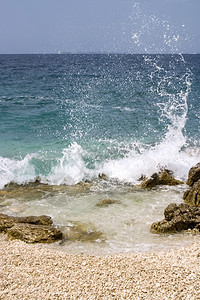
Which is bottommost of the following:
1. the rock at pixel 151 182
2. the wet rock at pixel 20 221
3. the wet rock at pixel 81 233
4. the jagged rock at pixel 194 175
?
Answer: the wet rock at pixel 81 233

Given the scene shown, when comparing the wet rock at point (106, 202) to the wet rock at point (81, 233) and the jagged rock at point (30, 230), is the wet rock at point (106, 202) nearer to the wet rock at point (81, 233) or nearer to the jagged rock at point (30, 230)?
the wet rock at point (81, 233)

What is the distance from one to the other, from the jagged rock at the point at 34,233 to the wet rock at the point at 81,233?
0.26 m

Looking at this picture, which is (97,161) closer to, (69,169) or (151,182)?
(69,169)

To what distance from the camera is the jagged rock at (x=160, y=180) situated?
9.86 metres

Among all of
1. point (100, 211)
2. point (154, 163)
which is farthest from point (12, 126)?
point (100, 211)

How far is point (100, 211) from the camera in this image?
8.27 meters

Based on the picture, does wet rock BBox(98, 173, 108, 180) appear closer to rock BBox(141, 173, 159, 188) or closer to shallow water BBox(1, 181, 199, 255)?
shallow water BBox(1, 181, 199, 255)

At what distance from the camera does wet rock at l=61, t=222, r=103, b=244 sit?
22.5ft

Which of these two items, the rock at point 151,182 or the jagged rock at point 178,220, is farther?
the rock at point 151,182

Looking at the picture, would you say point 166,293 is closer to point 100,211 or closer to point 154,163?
point 100,211

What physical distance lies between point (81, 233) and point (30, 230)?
3.70 feet

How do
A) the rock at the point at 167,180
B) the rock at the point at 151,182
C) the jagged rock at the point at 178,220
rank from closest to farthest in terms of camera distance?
1. the jagged rock at the point at 178,220
2. the rock at the point at 151,182
3. the rock at the point at 167,180

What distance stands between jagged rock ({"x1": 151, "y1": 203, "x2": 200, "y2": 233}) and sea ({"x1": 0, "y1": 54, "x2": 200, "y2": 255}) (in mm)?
183

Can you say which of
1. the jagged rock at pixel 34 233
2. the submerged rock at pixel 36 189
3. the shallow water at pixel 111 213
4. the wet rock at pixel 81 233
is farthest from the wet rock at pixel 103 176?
the jagged rock at pixel 34 233
